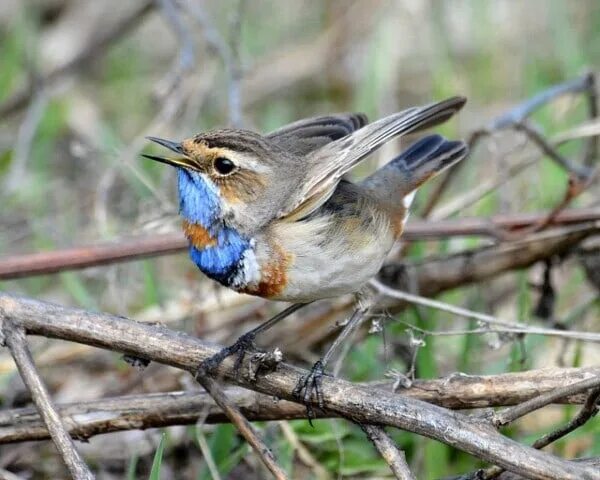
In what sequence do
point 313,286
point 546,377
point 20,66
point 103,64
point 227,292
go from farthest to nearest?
point 103,64 < point 20,66 < point 227,292 < point 313,286 < point 546,377

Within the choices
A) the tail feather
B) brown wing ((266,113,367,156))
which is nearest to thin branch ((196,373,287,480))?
brown wing ((266,113,367,156))

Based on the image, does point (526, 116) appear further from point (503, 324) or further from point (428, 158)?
point (503, 324)

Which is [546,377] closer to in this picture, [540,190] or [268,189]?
[268,189]

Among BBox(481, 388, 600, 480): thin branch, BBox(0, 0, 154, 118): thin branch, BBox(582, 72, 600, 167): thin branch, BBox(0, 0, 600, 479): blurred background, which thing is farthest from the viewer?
BBox(0, 0, 154, 118): thin branch

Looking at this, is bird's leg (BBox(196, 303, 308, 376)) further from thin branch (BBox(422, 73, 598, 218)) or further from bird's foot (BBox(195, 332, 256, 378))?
thin branch (BBox(422, 73, 598, 218))

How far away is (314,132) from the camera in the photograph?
5152mm

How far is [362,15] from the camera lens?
9320mm

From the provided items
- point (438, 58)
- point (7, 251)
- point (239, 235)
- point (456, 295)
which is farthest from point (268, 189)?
point (438, 58)

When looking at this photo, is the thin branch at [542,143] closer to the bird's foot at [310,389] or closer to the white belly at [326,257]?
the white belly at [326,257]

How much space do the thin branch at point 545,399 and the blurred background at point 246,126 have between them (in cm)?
106

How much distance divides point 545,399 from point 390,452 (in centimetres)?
55

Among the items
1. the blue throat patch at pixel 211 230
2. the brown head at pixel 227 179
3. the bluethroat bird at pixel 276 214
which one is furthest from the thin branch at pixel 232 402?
the brown head at pixel 227 179

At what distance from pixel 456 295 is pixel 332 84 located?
3534 millimetres

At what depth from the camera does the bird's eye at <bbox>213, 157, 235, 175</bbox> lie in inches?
175
